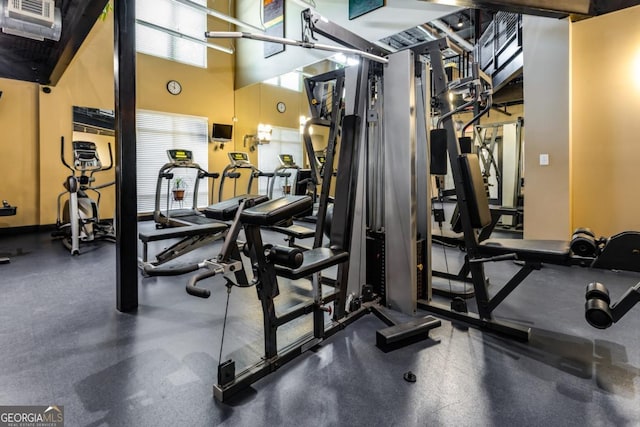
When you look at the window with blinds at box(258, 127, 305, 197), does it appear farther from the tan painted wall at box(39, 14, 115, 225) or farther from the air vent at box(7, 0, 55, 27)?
the air vent at box(7, 0, 55, 27)

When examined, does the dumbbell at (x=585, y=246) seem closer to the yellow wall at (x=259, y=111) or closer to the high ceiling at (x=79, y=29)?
the high ceiling at (x=79, y=29)

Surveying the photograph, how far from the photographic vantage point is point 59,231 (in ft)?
18.5

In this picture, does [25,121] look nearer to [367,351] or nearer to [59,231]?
[59,231]

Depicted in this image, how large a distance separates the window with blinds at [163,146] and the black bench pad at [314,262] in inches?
241

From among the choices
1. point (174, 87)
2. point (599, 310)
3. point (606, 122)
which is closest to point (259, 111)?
point (174, 87)

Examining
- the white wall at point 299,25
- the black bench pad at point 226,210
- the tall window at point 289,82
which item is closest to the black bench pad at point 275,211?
the black bench pad at point 226,210

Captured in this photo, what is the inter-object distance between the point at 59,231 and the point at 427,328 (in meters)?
6.20

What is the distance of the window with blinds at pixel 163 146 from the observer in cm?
769

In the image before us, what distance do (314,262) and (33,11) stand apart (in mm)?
3853

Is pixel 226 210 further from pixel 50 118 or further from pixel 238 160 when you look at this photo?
pixel 50 118

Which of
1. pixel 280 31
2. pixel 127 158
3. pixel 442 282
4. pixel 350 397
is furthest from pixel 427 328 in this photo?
pixel 280 31

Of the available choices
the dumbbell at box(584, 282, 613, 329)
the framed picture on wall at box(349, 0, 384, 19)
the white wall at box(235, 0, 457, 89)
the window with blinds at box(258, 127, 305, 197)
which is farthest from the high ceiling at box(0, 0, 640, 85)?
the window with blinds at box(258, 127, 305, 197)

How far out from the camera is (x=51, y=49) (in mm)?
5203

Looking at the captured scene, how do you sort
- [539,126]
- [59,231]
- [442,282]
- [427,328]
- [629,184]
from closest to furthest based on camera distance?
[427,328], [442,282], [629,184], [539,126], [59,231]
